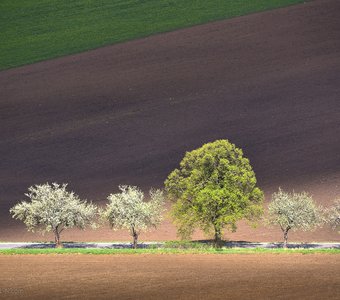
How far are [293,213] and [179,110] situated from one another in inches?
1327

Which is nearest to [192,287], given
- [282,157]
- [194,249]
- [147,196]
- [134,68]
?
[194,249]

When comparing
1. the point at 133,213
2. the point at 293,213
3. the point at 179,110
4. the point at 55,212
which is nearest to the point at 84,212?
the point at 55,212

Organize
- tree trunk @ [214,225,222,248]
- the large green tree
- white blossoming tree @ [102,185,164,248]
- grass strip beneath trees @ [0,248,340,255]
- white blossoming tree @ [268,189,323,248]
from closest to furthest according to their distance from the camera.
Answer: grass strip beneath trees @ [0,248,340,255] < the large green tree < tree trunk @ [214,225,222,248] < white blossoming tree @ [268,189,323,248] < white blossoming tree @ [102,185,164,248]

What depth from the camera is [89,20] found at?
460 feet

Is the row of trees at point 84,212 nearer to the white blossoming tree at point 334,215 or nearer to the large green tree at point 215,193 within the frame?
the large green tree at point 215,193

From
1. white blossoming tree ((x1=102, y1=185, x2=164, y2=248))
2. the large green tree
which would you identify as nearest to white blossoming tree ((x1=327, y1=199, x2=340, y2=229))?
the large green tree

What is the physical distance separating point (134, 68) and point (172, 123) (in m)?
16.8

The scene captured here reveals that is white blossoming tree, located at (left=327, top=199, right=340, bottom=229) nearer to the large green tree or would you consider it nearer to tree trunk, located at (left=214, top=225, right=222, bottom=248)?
the large green tree

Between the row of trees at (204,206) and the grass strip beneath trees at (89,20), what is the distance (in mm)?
50123

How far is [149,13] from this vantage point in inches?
5512

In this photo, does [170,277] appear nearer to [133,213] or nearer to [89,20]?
[133,213]

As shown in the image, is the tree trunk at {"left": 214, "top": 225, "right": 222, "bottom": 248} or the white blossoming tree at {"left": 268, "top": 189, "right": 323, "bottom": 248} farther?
the white blossoming tree at {"left": 268, "top": 189, "right": 323, "bottom": 248}

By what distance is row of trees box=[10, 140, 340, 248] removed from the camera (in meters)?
80.9

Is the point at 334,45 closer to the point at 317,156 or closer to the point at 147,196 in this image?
the point at 317,156
